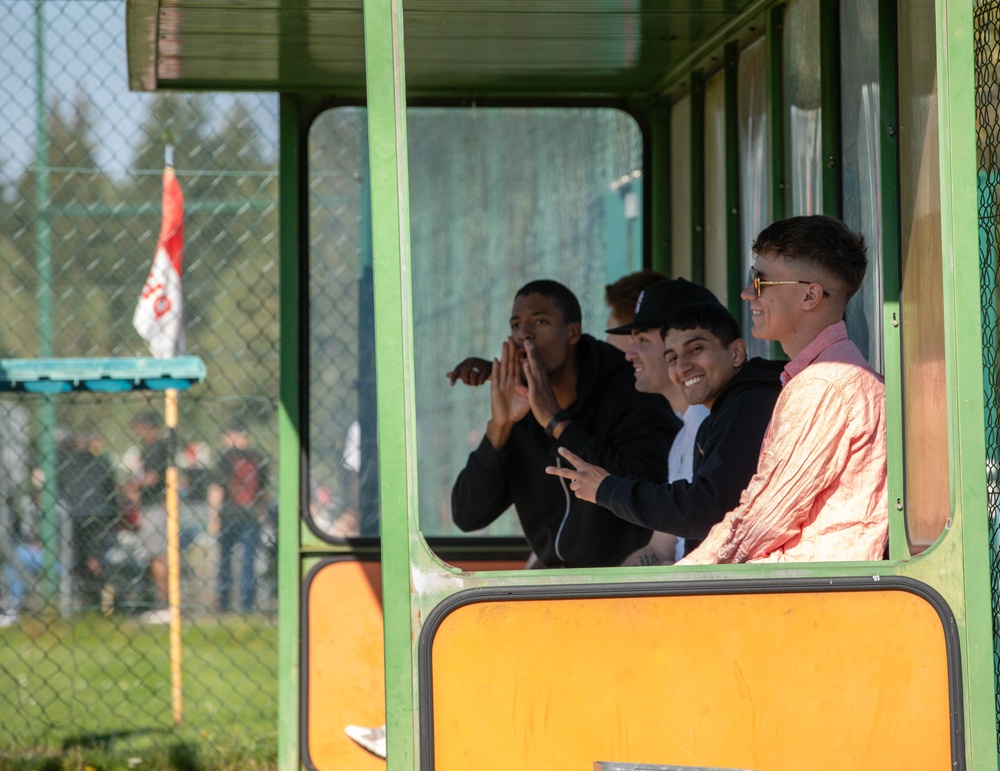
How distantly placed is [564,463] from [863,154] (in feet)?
3.81

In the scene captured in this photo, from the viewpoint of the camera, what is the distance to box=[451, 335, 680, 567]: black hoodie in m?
3.77

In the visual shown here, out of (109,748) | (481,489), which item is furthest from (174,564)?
(481,489)

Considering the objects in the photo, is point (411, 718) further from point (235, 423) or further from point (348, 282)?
point (235, 423)

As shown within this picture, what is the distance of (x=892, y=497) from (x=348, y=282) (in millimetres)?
3979

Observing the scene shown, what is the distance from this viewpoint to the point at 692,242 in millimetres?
4805

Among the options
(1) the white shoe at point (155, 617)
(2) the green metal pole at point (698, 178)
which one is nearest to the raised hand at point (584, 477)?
(2) the green metal pole at point (698, 178)

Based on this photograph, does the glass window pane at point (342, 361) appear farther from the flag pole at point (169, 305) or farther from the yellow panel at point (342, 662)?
the flag pole at point (169, 305)

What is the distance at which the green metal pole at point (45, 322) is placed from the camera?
917 cm

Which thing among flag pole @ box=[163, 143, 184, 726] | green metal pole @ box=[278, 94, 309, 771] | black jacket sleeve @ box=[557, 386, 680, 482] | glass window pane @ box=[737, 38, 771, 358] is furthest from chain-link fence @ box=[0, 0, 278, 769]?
glass window pane @ box=[737, 38, 771, 358]

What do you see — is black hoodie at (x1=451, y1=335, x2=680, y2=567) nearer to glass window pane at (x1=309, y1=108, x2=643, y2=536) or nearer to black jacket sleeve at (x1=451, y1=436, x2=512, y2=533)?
black jacket sleeve at (x1=451, y1=436, x2=512, y2=533)

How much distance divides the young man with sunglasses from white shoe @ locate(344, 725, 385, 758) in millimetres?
2119

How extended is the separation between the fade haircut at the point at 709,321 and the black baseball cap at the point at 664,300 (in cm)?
29

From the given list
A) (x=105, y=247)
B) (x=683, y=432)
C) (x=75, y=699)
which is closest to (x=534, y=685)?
(x=683, y=432)

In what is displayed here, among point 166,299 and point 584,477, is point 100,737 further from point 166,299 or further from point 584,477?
point 584,477
